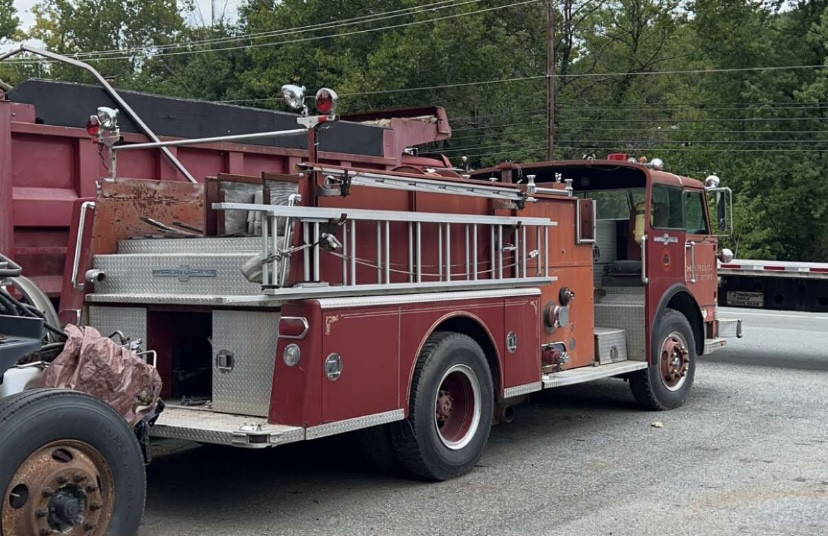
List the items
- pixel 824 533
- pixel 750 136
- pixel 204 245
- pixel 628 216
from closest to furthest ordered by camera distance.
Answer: pixel 824 533, pixel 204 245, pixel 628 216, pixel 750 136

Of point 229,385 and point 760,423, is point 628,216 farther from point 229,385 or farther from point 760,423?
point 229,385

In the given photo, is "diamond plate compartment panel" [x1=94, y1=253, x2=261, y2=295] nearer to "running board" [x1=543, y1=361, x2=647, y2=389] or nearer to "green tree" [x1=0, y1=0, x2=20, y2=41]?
"running board" [x1=543, y1=361, x2=647, y2=389]

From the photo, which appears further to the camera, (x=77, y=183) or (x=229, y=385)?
(x=77, y=183)

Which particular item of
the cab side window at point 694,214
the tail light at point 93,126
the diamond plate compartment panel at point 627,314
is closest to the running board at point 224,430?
the tail light at point 93,126

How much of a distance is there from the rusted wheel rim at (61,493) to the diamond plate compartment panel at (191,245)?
1.80 metres

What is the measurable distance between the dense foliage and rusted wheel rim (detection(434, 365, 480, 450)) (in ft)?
79.8

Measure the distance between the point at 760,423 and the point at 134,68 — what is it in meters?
52.6

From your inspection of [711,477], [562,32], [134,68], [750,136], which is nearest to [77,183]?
[711,477]

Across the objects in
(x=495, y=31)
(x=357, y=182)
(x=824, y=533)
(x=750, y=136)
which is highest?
(x=495, y=31)

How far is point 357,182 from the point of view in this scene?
223 inches

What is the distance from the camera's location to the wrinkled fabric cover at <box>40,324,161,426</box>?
15.3ft

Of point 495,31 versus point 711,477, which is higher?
point 495,31

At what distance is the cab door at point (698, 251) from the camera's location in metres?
9.46

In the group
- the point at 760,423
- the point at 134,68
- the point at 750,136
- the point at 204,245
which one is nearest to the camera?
the point at 204,245
